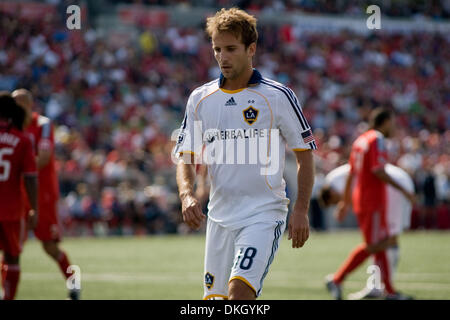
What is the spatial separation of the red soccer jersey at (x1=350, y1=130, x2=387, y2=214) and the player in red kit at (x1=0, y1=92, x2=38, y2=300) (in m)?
4.75

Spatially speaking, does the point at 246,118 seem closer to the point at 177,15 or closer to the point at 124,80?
the point at 124,80

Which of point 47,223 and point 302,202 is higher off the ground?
point 302,202

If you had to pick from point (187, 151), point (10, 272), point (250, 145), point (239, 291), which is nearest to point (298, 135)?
point (250, 145)

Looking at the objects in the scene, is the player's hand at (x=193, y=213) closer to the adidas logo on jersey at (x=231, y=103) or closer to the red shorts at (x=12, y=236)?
the adidas logo on jersey at (x=231, y=103)

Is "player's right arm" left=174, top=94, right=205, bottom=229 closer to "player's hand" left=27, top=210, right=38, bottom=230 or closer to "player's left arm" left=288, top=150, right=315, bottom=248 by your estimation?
"player's left arm" left=288, top=150, right=315, bottom=248

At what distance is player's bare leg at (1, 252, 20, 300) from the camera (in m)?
7.99

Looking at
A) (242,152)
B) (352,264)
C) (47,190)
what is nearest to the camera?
(242,152)

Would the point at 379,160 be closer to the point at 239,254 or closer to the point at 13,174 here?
the point at 13,174

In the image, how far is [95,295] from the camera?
10258 mm

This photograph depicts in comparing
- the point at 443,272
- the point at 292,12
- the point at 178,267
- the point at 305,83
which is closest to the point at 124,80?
the point at 305,83

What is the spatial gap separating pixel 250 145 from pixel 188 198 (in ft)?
1.91

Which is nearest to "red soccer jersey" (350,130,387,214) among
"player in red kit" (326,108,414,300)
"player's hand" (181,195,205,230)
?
"player in red kit" (326,108,414,300)

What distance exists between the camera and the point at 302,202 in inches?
210
